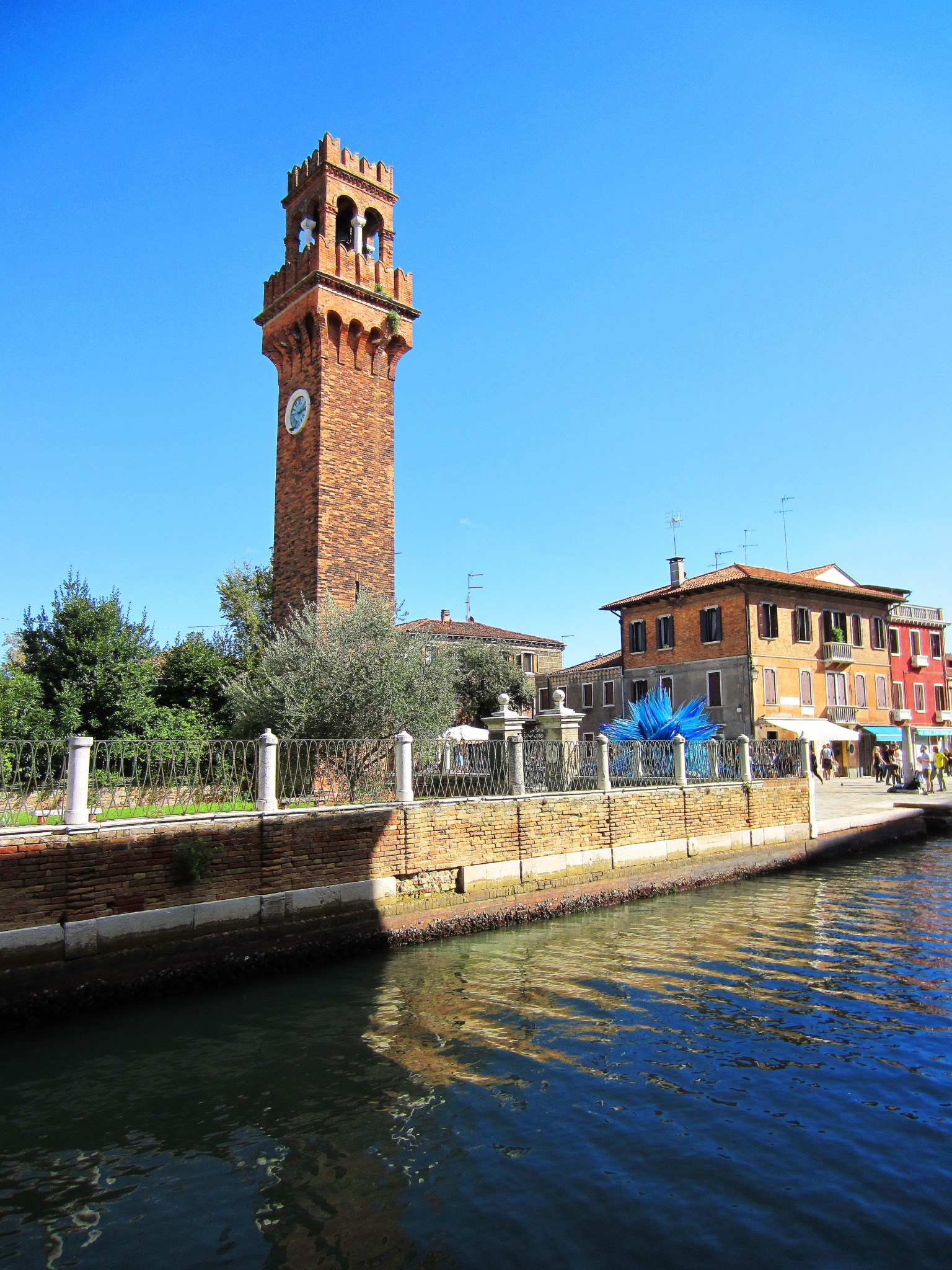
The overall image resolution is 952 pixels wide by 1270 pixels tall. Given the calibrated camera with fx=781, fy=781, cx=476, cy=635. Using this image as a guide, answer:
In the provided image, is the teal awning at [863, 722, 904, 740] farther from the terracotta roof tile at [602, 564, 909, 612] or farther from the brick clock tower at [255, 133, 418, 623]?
the brick clock tower at [255, 133, 418, 623]

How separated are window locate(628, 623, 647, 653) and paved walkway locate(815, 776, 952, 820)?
9424 mm

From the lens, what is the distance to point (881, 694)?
34531 millimetres

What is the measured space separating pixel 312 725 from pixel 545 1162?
1028cm

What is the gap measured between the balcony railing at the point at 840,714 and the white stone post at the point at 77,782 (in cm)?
3013

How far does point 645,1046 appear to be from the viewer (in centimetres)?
615

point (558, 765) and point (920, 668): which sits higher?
point (920, 668)

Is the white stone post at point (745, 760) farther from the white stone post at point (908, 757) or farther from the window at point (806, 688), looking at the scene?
the window at point (806, 688)

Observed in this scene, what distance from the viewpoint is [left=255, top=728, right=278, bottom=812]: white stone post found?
8969 mm

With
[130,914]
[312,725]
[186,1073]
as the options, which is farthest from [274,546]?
[186,1073]

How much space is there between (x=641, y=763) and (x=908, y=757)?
48.9 feet

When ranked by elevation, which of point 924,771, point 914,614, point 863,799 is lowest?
point 863,799

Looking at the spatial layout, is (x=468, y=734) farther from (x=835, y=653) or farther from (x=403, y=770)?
(x=835, y=653)

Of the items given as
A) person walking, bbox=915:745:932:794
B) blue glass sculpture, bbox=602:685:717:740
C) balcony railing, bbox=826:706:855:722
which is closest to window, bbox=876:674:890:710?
balcony railing, bbox=826:706:855:722

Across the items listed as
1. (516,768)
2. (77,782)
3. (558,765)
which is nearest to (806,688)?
(558,765)
